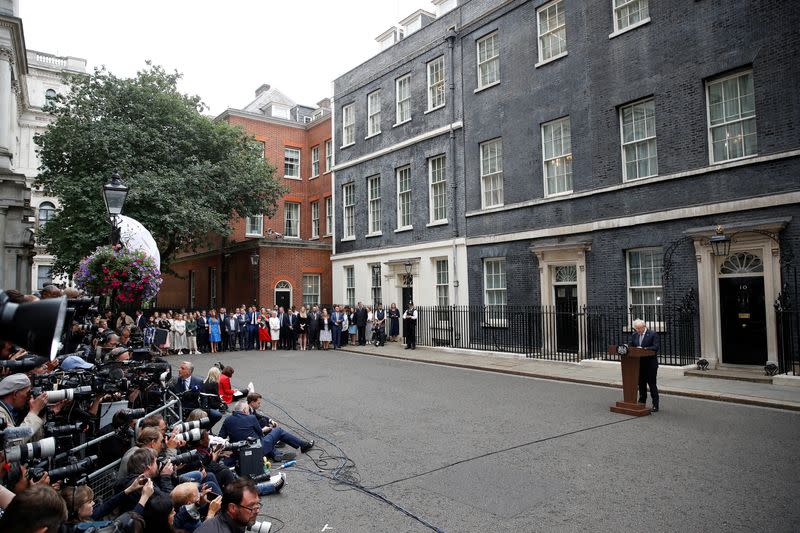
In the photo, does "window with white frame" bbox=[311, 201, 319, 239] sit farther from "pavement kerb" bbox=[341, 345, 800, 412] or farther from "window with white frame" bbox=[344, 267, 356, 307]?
"pavement kerb" bbox=[341, 345, 800, 412]

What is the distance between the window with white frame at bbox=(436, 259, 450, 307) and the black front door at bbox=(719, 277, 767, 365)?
418 inches

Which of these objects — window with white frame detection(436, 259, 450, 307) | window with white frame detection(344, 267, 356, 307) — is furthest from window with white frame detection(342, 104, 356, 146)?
window with white frame detection(436, 259, 450, 307)

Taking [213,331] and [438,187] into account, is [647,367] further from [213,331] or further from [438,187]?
[213,331]

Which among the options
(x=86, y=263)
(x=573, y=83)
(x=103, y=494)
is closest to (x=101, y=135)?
(x=86, y=263)

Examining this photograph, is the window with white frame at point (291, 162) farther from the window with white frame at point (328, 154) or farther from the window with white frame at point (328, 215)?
the window with white frame at point (328, 215)

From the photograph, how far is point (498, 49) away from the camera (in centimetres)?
2020

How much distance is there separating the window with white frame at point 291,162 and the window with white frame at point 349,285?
9.81 meters

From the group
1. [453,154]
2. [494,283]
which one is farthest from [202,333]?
[453,154]

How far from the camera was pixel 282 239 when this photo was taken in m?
29.7

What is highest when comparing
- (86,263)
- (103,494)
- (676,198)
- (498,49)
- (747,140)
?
(498,49)

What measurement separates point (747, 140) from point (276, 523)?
1444cm

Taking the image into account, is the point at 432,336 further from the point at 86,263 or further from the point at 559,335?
the point at 86,263

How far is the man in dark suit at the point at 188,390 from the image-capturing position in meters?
7.78

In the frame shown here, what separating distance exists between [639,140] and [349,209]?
16.1m
